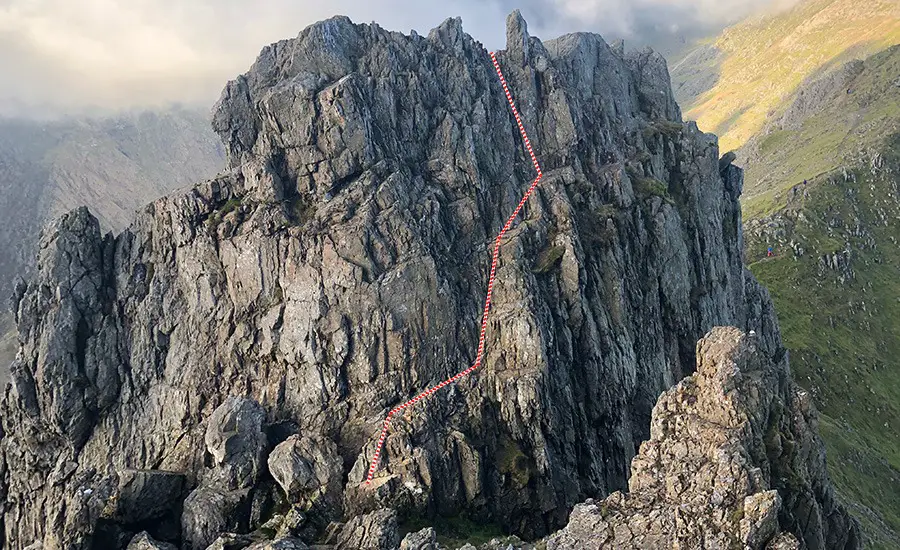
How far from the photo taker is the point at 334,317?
63.7 m

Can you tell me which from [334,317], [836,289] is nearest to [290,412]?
[334,317]

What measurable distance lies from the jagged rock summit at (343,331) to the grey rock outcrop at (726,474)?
1792 mm

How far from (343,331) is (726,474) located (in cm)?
3755

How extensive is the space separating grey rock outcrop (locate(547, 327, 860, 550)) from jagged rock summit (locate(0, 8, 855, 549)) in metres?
1.79

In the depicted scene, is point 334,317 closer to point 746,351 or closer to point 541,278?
point 541,278

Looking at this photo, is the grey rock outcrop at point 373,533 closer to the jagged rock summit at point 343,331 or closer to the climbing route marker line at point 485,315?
the jagged rock summit at point 343,331

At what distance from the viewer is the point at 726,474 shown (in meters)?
40.6

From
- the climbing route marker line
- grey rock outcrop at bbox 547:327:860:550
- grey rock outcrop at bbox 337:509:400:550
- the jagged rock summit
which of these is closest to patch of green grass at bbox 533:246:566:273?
the jagged rock summit

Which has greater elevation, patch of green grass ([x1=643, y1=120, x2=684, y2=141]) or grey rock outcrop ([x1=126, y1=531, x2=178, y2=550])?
patch of green grass ([x1=643, y1=120, x2=684, y2=141])

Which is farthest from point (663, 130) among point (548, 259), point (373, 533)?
point (373, 533)

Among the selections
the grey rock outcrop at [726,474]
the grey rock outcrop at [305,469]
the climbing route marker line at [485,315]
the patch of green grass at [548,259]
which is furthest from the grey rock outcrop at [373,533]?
the patch of green grass at [548,259]

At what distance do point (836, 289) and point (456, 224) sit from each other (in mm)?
172949

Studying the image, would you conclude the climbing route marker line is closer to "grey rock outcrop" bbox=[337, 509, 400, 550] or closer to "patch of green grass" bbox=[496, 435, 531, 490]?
"grey rock outcrop" bbox=[337, 509, 400, 550]

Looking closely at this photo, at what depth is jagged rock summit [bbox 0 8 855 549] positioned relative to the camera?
5347cm
